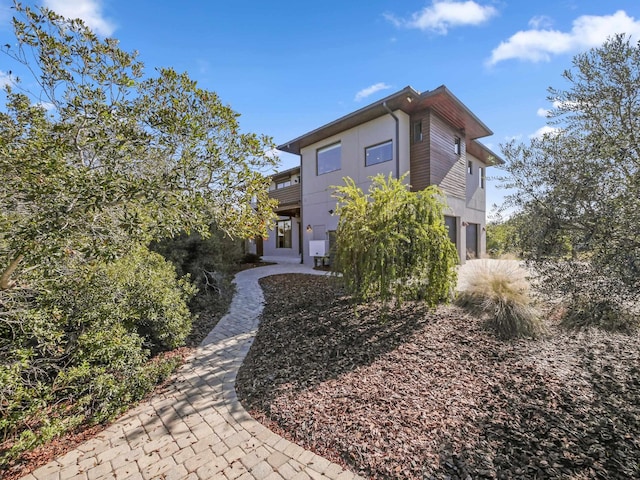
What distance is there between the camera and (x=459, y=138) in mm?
12859

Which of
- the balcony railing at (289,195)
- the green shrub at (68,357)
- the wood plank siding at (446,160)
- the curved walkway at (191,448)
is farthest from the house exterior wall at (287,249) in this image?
the curved walkway at (191,448)

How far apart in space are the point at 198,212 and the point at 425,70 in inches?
323

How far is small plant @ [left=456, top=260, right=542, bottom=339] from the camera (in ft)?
14.4

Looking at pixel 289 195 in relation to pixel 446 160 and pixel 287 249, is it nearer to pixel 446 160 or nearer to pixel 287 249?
pixel 287 249

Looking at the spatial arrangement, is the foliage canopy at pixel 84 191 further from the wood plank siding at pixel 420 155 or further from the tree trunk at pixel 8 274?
the wood plank siding at pixel 420 155

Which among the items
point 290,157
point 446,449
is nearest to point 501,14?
point 446,449

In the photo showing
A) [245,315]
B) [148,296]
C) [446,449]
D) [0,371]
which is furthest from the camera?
[245,315]

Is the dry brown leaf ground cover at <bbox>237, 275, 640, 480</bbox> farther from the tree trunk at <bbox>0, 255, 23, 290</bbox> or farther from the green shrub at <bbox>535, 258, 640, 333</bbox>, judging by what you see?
the tree trunk at <bbox>0, 255, 23, 290</bbox>

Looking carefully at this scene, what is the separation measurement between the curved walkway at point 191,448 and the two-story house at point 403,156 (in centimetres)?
801

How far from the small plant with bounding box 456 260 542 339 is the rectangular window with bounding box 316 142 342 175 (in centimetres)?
841

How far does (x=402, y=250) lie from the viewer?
16.1 feet

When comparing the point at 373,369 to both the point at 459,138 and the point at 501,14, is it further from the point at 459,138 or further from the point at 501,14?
the point at 459,138

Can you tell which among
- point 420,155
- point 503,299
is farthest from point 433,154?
point 503,299

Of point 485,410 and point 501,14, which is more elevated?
point 501,14
